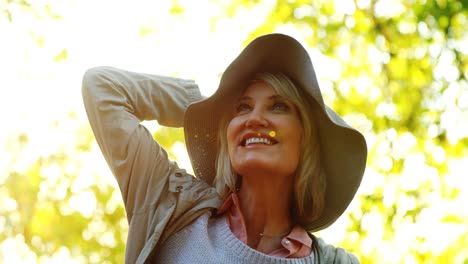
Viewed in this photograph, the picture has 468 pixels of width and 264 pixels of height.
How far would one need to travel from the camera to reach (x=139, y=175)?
2449 millimetres

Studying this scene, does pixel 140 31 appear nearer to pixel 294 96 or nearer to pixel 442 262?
pixel 442 262

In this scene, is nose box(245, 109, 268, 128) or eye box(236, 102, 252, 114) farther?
eye box(236, 102, 252, 114)

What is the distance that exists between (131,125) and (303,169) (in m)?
0.53

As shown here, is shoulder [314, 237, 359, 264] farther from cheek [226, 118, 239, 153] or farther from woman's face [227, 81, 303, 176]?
cheek [226, 118, 239, 153]

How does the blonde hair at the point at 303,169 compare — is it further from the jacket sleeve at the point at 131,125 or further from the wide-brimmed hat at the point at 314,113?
the jacket sleeve at the point at 131,125

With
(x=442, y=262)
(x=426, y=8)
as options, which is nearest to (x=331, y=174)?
(x=426, y=8)

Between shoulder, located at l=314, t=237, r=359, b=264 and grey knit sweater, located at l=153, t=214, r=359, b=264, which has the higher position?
grey knit sweater, located at l=153, t=214, r=359, b=264

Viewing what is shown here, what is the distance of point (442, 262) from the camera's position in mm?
5098

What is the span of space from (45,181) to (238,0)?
6.66 ft

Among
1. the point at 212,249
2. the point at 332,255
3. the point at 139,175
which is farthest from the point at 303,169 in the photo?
the point at 139,175

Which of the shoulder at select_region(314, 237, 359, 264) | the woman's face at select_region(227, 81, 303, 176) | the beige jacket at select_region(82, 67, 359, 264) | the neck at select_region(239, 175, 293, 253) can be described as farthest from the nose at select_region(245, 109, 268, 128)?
the shoulder at select_region(314, 237, 359, 264)

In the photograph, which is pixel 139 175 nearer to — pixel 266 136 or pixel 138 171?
pixel 138 171

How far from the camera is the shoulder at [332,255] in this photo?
2426 mm

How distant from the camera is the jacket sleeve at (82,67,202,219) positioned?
7.98 ft
